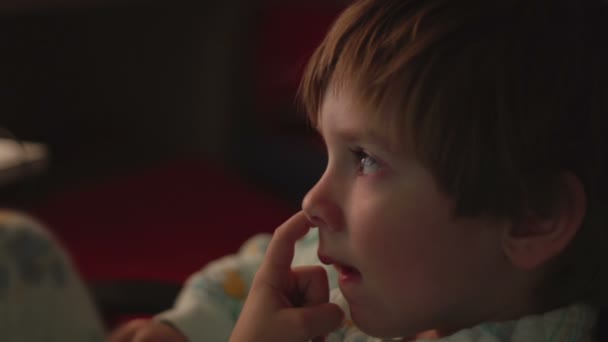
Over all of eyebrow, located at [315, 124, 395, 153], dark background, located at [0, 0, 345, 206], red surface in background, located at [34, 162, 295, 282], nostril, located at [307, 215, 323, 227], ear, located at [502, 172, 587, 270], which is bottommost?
red surface in background, located at [34, 162, 295, 282]

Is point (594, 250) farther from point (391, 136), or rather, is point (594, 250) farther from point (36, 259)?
point (36, 259)

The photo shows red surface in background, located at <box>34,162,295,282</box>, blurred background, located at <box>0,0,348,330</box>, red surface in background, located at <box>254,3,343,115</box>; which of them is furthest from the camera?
red surface in background, located at <box>254,3,343,115</box>

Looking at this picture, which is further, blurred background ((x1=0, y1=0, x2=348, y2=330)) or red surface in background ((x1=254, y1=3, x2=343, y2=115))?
red surface in background ((x1=254, y1=3, x2=343, y2=115))

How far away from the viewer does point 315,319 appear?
521 mm

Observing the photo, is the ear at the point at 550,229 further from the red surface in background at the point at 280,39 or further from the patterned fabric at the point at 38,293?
the red surface in background at the point at 280,39

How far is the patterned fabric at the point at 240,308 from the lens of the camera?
0.53 metres

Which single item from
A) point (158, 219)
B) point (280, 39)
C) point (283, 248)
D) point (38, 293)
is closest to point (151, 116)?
point (280, 39)

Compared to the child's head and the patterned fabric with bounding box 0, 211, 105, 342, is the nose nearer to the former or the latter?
the child's head

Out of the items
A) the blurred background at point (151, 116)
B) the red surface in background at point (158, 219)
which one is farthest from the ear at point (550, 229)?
the blurred background at point (151, 116)

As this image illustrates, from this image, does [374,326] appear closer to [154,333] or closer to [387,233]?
[387,233]

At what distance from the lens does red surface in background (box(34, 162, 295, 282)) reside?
1.21 meters

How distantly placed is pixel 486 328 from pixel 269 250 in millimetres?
158

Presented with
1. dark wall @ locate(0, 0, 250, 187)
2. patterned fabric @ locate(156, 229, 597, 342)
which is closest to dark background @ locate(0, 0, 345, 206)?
dark wall @ locate(0, 0, 250, 187)

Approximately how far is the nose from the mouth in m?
0.03
